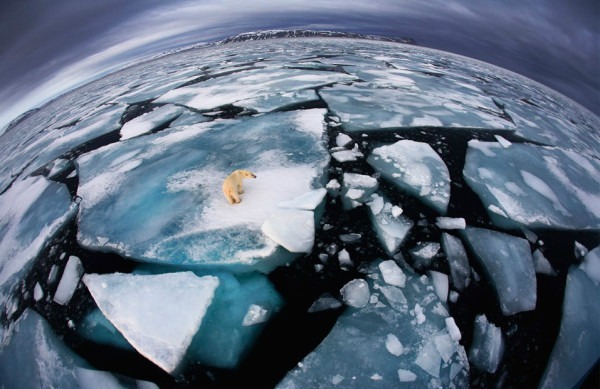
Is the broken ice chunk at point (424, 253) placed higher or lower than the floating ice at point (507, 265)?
higher

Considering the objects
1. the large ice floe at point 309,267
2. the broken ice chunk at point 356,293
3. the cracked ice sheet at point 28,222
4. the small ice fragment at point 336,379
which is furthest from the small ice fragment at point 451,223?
the cracked ice sheet at point 28,222

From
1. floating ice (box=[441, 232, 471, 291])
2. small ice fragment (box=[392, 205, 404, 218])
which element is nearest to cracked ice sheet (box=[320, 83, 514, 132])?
small ice fragment (box=[392, 205, 404, 218])

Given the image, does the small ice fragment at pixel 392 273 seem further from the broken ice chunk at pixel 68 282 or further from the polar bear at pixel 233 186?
the broken ice chunk at pixel 68 282

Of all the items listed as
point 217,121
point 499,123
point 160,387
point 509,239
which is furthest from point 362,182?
point 499,123

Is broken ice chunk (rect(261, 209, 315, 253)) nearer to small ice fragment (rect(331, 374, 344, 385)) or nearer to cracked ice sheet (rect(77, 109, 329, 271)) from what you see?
cracked ice sheet (rect(77, 109, 329, 271))

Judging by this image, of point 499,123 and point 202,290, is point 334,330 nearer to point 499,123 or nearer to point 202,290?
point 202,290

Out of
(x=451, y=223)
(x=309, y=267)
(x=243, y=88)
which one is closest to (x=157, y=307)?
(x=309, y=267)

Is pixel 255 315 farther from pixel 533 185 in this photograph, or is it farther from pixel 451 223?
pixel 533 185
